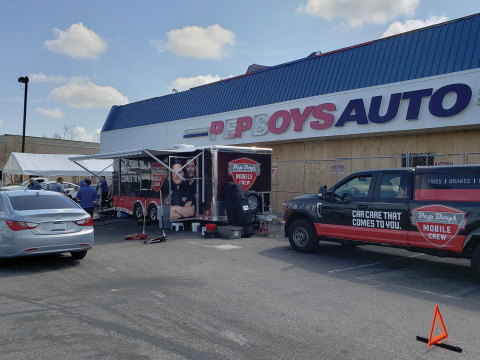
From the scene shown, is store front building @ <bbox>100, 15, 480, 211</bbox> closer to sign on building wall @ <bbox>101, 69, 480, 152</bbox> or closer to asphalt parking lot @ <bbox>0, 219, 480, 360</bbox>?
sign on building wall @ <bbox>101, 69, 480, 152</bbox>

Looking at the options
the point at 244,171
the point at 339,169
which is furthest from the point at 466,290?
the point at 339,169

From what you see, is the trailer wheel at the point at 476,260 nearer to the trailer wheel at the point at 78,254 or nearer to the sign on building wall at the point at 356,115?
the trailer wheel at the point at 78,254

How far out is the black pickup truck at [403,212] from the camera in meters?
6.90

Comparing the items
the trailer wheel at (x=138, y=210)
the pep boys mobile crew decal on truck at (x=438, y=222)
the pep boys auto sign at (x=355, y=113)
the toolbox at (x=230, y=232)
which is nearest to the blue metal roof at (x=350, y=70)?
the pep boys auto sign at (x=355, y=113)

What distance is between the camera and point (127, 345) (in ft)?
13.8

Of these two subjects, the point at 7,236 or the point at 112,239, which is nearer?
the point at 7,236

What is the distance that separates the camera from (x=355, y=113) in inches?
661

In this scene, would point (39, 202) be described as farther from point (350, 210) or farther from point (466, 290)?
point (466, 290)

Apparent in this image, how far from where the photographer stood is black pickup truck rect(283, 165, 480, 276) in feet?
22.6

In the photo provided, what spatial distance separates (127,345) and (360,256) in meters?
6.50

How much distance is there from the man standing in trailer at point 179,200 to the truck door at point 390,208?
7079 millimetres

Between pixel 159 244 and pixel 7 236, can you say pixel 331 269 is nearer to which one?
pixel 159 244

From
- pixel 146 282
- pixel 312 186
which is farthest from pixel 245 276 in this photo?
pixel 312 186

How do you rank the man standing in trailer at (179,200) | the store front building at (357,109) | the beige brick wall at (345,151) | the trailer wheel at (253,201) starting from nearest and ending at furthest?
the man standing in trailer at (179,200), the trailer wheel at (253,201), the store front building at (357,109), the beige brick wall at (345,151)
